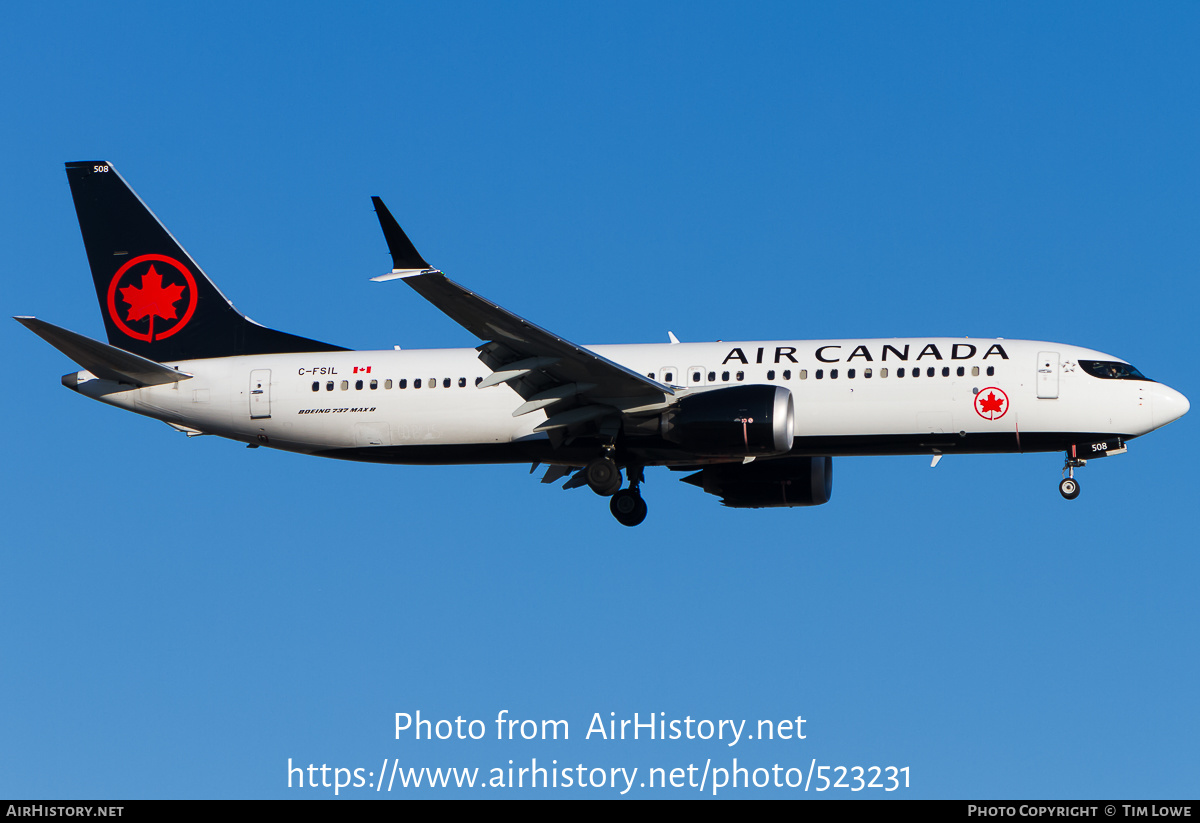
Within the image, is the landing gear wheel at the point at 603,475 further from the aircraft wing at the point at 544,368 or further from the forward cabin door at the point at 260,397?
the forward cabin door at the point at 260,397

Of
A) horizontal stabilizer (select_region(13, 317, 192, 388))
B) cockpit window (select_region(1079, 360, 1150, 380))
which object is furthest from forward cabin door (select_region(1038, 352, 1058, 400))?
horizontal stabilizer (select_region(13, 317, 192, 388))

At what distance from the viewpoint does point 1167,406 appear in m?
36.8

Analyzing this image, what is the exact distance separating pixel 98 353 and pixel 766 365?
55.6ft

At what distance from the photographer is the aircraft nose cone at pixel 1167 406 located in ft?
121

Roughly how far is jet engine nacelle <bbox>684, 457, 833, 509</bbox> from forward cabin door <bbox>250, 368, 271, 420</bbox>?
12.0 meters

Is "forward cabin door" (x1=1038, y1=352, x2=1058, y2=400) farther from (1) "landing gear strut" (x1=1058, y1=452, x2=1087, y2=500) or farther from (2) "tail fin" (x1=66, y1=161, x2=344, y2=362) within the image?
(2) "tail fin" (x1=66, y1=161, x2=344, y2=362)

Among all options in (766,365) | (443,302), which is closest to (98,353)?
(443,302)

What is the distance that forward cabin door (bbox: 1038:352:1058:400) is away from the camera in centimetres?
3691

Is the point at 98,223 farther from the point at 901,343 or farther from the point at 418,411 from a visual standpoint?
the point at 901,343

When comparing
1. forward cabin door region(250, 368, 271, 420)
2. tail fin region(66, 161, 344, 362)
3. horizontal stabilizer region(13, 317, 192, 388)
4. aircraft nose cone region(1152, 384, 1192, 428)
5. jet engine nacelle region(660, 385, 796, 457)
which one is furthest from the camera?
tail fin region(66, 161, 344, 362)

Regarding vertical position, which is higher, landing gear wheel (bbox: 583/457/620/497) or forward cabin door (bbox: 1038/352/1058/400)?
forward cabin door (bbox: 1038/352/1058/400)

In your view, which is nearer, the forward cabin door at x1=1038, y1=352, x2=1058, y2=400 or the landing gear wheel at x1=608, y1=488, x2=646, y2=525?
the forward cabin door at x1=1038, y1=352, x2=1058, y2=400

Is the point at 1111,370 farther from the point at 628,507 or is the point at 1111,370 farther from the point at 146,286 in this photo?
the point at 146,286

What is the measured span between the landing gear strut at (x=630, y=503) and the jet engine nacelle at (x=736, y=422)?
3.04m
